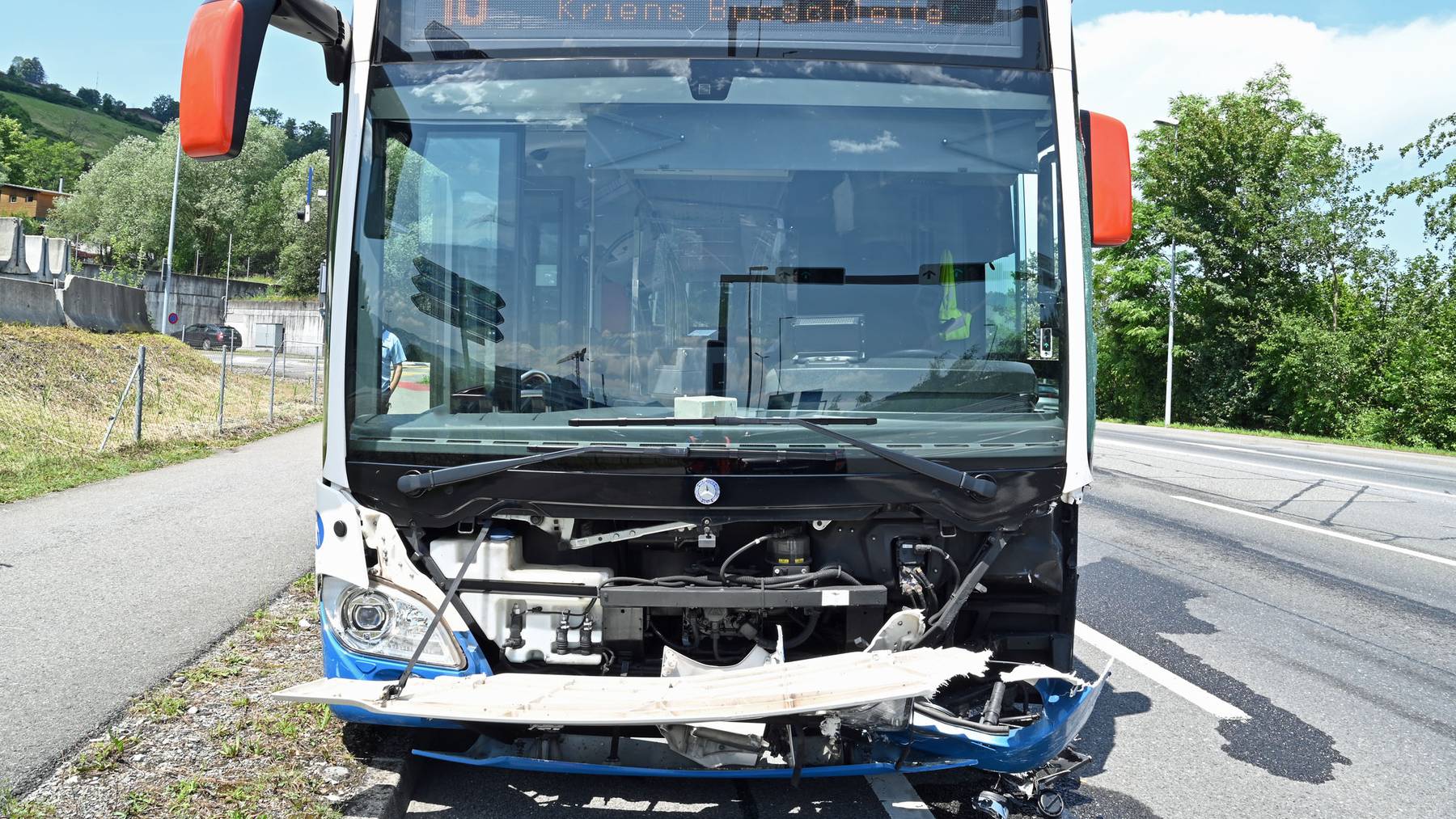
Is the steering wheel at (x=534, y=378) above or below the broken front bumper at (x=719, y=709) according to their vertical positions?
above

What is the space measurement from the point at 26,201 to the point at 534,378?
12593cm

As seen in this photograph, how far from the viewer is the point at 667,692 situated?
298cm

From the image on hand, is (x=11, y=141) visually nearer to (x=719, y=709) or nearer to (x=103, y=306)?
(x=103, y=306)

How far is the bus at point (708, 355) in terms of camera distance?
327 centimetres

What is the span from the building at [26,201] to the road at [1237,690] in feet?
384

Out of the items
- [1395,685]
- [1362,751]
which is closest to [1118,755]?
[1362,751]

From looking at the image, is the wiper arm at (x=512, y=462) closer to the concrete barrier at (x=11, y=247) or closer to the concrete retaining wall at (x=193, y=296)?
the concrete barrier at (x=11, y=247)

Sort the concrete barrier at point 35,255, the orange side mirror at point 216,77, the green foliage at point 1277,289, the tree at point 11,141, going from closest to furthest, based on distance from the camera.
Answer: the orange side mirror at point 216,77, the concrete barrier at point 35,255, the green foliage at point 1277,289, the tree at point 11,141

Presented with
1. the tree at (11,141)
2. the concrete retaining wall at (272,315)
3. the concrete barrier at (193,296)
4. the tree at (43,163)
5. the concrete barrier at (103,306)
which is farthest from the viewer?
the tree at (43,163)

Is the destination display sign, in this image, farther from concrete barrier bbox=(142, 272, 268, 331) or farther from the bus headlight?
concrete barrier bbox=(142, 272, 268, 331)

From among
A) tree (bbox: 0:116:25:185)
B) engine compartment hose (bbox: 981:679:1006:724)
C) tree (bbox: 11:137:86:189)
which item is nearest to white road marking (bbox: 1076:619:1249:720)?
engine compartment hose (bbox: 981:679:1006:724)

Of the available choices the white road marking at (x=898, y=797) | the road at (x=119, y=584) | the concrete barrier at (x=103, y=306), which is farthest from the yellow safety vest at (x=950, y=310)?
the concrete barrier at (x=103, y=306)

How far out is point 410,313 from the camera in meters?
3.56

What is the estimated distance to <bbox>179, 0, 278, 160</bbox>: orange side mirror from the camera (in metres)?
3.05
